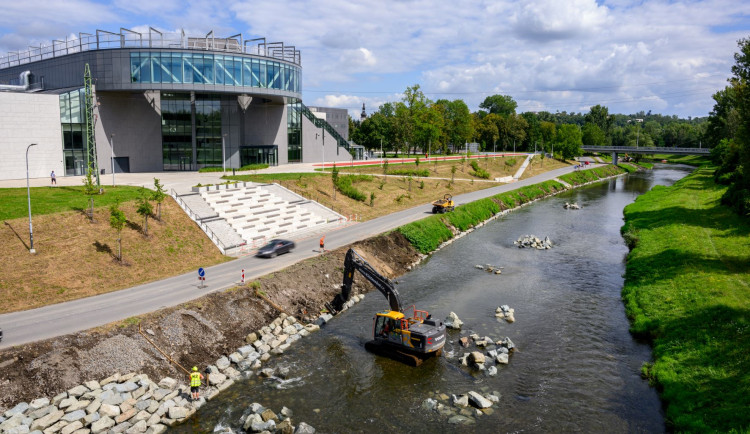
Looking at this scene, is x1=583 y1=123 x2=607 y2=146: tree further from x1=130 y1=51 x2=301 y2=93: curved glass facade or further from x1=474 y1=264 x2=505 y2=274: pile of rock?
x1=474 y1=264 x2=505 y2=274: pile of rock

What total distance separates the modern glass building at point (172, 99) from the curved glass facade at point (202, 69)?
12 centimetres

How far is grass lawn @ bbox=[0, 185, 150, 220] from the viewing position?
38.2 meters

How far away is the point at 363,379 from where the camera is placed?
Result: 24.6 meters

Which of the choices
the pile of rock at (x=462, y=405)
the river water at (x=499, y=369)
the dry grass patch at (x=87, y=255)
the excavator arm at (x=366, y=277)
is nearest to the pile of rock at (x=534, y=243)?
the river water at (x=499, y=369)

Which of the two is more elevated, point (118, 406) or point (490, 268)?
point (490, 268)

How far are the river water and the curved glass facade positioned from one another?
40530 millimetres

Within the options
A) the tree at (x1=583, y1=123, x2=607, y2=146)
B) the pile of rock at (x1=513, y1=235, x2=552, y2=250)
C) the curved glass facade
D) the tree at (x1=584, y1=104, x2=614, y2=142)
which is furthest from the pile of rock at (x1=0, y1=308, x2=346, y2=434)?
the tree at (x1=584, y1=104, x2=614, y2=142)

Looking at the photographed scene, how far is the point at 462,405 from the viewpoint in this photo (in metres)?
22.2

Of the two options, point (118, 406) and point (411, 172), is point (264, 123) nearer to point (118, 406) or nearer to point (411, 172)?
point (411, 172)

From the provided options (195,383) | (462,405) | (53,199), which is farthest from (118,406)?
(53,199)

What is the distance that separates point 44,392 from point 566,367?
24260 millimetres

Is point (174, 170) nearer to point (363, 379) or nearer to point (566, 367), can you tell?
point (363, 379)

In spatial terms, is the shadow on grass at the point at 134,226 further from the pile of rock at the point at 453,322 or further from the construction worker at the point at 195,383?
the pile of rock at the point at 453,322

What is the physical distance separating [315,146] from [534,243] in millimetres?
48804
